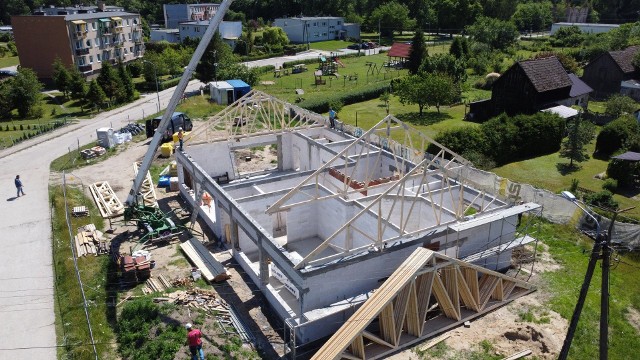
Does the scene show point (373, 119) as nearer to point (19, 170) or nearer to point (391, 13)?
point (19, 170)

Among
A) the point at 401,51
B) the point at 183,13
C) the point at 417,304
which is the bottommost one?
the point at 417,304

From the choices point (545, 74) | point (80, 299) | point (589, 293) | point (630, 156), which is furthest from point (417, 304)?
point (545, 74)

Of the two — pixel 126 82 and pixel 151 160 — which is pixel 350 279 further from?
pixel 126 82

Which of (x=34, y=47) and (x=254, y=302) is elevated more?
(x=34, y=47)

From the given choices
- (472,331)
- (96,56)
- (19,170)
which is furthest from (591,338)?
(96,56)

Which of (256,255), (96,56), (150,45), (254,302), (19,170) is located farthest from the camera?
(150,45)

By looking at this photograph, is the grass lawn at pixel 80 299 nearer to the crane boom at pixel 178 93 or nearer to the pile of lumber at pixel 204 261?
the crane boom at pixel 178 93
